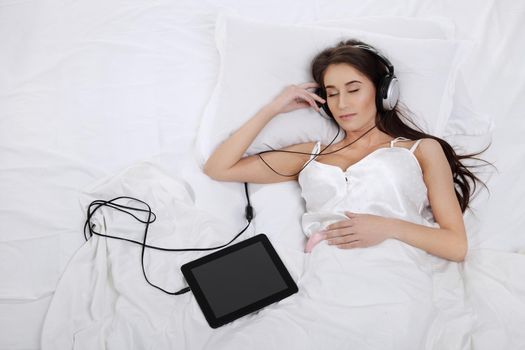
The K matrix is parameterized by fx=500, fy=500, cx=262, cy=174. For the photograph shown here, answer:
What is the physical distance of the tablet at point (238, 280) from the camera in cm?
138

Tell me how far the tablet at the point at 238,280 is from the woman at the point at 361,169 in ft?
0.51

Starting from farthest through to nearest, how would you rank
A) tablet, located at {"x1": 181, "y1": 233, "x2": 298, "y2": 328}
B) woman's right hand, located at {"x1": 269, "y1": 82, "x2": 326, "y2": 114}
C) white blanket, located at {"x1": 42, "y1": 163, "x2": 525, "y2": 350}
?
1. woman's right hand, located at {"x1": 269, "y1": 82, "x2": 326, "y2": 114}
2. tablet, located at {"x1": 181, "y1": 233, "x2": 298, "y2": 328}
3. white blanket, located at {"x1": 42, "y1": 163, "x2": 525, "y2": 350}

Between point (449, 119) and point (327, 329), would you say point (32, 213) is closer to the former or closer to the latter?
point (327, 329)

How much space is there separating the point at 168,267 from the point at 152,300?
12cm

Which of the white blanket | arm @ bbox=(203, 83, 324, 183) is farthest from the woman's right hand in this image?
the white blanket

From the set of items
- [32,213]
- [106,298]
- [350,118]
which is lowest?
[106,298]

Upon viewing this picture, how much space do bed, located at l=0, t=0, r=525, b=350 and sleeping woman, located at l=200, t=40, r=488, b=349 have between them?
19 millimetres

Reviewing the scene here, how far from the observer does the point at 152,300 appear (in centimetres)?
139

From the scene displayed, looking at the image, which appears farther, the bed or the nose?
the nose

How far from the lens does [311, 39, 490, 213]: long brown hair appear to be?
1.65 m

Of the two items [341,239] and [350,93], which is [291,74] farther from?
[341,239]

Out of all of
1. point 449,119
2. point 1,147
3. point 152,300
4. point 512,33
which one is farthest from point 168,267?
point 512,33

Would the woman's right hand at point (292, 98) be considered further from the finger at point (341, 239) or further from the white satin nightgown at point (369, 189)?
the finger at point (341, 239)

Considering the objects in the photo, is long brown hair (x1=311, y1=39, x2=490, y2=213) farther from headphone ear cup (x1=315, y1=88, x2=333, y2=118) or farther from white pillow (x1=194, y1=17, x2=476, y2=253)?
white pillow (x1=194, y1=17, x2=476, y2=253)
